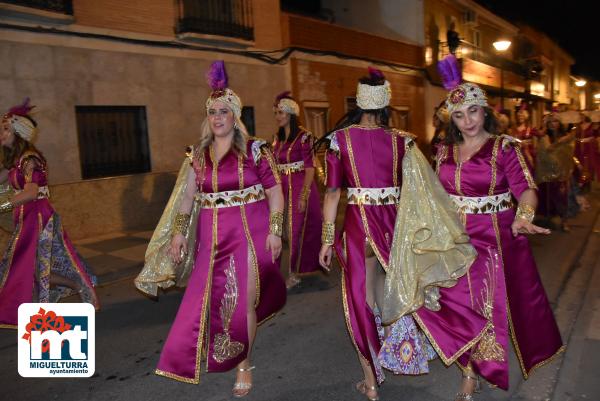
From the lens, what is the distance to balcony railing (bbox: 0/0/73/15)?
29.4 ft

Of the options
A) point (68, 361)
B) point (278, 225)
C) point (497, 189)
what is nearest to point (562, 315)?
point (497, 189)

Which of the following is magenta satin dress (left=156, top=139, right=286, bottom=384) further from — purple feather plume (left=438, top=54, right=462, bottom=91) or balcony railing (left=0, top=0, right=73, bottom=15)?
balcony railing (left=0, top=0, right=73, bottom=15)

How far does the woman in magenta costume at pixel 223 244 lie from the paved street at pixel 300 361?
1.19ft

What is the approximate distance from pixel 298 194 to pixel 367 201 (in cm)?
311

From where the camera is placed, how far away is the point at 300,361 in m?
4.16

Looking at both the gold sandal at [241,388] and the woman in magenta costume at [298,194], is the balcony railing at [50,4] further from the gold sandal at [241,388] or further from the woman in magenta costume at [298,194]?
the gold sandal at [241,388]

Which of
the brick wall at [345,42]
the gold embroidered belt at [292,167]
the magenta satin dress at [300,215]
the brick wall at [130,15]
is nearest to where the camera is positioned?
the magenta satin dress at [300,215]

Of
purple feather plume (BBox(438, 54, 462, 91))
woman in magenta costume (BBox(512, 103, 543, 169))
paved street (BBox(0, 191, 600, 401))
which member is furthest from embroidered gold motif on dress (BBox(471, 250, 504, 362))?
woman in magenta costume (BBox(512, 103, 543, 169))

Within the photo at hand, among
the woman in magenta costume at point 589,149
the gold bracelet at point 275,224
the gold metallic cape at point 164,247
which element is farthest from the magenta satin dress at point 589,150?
the gold metallic cape at point 164,247

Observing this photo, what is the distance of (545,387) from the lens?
3.56 m

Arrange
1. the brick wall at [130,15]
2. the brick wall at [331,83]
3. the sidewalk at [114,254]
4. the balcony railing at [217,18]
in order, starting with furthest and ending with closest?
the brick wall at [331,83]
the balcony railing at [217,18]
the brick wall at [130,15]
the sidewalk at [114,254]

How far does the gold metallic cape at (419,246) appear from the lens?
10.7 ft

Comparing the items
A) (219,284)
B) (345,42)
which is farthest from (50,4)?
(345,42)

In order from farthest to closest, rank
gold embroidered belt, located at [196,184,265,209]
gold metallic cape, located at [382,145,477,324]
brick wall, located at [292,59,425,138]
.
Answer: brick wall, located at [292,59,425,138], gold embroidered belt, located at [196,184,265,209], gold metallic cape, located at [382,145,477,324]
